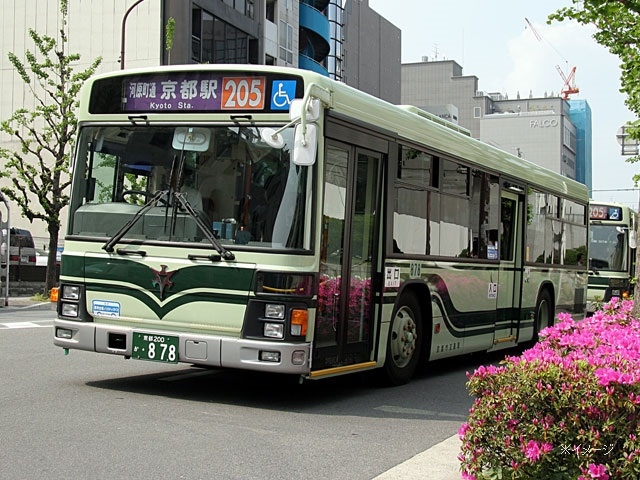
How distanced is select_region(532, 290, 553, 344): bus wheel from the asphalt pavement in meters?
8.05

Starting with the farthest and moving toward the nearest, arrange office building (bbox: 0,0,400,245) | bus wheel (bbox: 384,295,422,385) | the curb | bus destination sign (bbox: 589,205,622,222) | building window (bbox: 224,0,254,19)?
1. building window (bbox: 224,0,254,19)
2. office building (bbox: 0,0,400,245)
3. bus destination sign (bbox: 589,205,622,222)
4. the curb
5. bus wheel (bbox: 384,295,422,385)

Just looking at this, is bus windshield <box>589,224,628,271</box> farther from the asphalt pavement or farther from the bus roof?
the asphalt pavement

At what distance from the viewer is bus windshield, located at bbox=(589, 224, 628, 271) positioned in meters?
25.3

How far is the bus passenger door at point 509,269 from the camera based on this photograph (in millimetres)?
13461

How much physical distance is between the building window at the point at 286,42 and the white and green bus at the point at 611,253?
87.3 ft

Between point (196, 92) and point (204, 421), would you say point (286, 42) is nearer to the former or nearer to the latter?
point (196, 92)

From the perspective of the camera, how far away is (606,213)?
25.8 metres

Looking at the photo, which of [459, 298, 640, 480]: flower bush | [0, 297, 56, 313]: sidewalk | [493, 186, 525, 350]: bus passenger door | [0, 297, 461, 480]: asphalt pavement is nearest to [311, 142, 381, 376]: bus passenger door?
[0, 297, 461, 480]: asphalt pavement

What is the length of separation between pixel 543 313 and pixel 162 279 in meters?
8.89

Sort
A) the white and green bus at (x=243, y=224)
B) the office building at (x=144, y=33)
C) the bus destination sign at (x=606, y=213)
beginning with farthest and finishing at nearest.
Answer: the office building at (x=144, y=33) → the bus destination sign at (x=606, y=213) → the white and green bus at (x=243, y=224)

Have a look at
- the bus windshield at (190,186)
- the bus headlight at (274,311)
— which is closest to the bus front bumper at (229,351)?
the bus headlight at (274,311)

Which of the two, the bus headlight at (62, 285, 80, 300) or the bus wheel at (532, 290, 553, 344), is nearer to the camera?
the bus headlight at (62, 285, 80, 300)

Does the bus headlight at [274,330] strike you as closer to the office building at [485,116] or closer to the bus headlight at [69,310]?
the bus headlight at [69,310]

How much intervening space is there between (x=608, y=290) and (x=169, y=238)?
1895 centimetres
